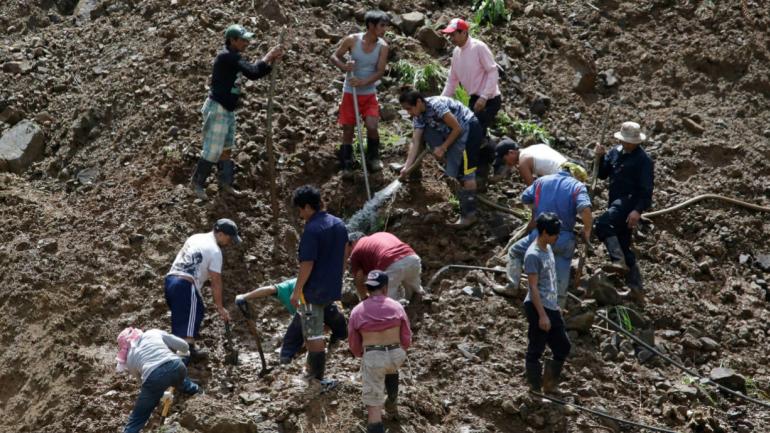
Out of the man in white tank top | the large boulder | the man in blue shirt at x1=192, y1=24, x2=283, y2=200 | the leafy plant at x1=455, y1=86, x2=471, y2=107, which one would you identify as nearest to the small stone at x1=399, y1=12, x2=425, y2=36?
the leafy plant at x1=455, y1=86, x2=471, y2=107

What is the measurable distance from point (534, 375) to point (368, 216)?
2.58 meters

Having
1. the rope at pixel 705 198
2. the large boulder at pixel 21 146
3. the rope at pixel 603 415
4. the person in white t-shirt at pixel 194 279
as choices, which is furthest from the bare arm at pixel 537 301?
the large boulder at pixel 21 146

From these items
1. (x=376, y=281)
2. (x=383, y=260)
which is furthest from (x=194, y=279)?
(x=376, y=281)

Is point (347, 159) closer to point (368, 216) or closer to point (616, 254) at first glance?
point (368, 216)

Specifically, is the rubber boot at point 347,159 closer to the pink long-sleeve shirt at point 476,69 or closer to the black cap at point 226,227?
the pink long-sleeve shirt at point 476,69

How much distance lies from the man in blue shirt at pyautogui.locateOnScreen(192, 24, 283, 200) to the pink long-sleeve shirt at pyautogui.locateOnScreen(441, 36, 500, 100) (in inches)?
72.6

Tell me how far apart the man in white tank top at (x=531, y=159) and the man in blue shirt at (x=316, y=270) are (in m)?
2.14

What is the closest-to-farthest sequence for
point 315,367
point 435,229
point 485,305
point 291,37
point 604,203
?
point 315,367 < point 485,305 < point 435,229 < point 604,203 < point 291,37

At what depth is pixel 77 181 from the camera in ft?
36.0

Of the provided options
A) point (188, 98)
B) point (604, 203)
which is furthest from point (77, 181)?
point (604, 203)

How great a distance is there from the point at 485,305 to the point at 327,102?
10.3 ft

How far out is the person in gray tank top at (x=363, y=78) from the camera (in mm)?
10430

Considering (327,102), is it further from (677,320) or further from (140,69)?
(677,320)

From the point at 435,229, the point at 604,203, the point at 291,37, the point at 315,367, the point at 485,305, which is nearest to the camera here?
the point at 315,367
